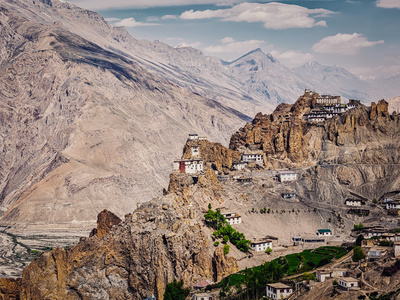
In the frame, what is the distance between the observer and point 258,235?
378ft

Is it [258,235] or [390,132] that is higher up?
[390,132]

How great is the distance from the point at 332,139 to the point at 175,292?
191ft

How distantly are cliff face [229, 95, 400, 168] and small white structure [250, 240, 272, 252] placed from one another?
29.9m

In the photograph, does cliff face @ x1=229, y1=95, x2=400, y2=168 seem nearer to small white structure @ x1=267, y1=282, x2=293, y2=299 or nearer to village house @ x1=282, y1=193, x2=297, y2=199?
village house @ x1=282, y1=193, x2=297, y2=199

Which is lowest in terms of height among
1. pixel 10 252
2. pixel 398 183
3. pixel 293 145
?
pixel 10 252

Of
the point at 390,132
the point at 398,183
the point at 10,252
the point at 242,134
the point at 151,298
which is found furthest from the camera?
the point at 10,252

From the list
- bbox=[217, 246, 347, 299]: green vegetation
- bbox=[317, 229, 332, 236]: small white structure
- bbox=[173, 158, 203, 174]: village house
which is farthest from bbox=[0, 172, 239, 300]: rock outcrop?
bbox=[317, 229, 332, 236]: small white structure

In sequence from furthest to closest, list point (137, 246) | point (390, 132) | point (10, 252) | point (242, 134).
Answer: point (10, 252) → point (242, 134) → point (390, 132) → point (137, 246)

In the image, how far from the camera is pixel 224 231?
108625mm

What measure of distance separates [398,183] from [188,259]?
4627cm

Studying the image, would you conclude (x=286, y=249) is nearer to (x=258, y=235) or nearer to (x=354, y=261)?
(x=258, y=235)

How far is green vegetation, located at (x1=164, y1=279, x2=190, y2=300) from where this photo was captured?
93.8m

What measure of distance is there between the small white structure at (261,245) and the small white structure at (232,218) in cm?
799

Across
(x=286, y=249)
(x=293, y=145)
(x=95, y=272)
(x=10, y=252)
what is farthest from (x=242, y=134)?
(x=10, y=252)
